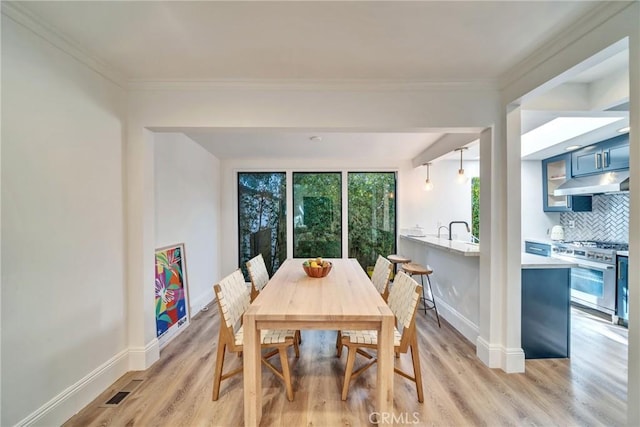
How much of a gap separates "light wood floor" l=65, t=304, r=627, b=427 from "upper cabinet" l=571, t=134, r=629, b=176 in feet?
7.45

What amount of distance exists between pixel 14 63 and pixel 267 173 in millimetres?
3430

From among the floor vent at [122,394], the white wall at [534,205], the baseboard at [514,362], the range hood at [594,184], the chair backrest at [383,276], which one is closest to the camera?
the floor vent at [122,394]

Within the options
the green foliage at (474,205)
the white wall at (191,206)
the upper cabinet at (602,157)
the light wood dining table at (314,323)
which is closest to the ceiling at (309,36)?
the white wall at (191,206)

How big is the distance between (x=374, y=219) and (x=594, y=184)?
3.03m

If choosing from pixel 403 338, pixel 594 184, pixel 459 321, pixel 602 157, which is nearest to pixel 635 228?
pixel 403 338

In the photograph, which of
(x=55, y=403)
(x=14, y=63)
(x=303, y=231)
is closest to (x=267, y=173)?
(x=303, y=231)

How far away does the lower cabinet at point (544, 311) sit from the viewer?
241 cm

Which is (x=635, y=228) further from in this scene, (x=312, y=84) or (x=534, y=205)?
(x=534, y=205)

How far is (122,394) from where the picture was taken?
1942 mm

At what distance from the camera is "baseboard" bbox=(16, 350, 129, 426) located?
154 centimetres

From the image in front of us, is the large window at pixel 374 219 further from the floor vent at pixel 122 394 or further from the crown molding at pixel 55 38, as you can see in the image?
the crown molding at pixel 55 38

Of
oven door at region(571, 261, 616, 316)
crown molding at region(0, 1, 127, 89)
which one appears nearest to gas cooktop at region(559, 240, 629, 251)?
oven door at region(571, 261, 616, 316)

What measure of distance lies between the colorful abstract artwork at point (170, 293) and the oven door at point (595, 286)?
15.0 ft

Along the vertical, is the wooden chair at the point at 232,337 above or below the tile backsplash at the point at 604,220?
below
